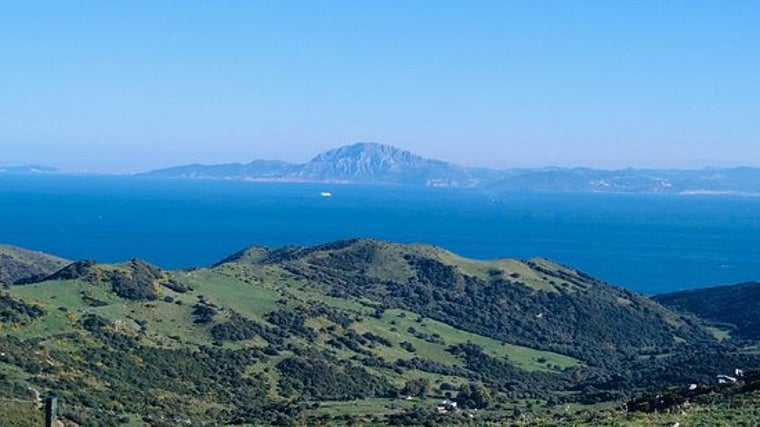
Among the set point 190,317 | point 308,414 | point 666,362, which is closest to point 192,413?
point 308,414

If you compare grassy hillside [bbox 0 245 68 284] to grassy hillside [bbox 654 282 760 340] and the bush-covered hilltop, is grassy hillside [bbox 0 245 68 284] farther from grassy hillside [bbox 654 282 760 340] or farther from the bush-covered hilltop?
grassy hillside [bbox 654 282 760 340]

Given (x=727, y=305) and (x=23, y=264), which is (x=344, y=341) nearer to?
(x=727, y=305)

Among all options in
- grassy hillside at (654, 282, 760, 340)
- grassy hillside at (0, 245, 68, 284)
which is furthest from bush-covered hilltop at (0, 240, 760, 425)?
grassy hillside at (0, 245, 68, 284)

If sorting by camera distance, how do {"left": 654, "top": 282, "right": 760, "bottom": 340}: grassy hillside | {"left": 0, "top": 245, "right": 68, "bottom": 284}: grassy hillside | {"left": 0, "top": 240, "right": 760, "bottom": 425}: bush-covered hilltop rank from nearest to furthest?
{"left": 0, "top": 240, "right": 760, "bottom": 425}: bush-covered hilltop, {"left": 654, "top": 282, "right": 760, "bottom": 340}: grassy hillside, {"left": 0, "top": 245, "right": 68, "bottom": 284}: grassy hillside

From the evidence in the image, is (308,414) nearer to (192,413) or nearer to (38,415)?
(192,413)

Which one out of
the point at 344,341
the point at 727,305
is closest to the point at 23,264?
the point at 344,341

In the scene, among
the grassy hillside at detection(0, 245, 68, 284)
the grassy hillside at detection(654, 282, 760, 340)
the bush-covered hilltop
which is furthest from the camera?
the grassy hillside at detection(0, 245, 68, 284)
